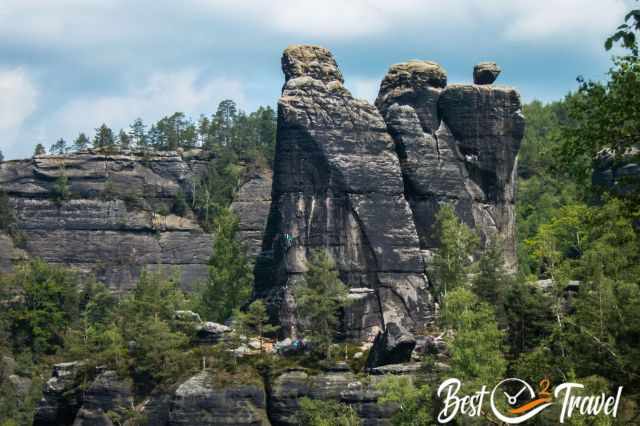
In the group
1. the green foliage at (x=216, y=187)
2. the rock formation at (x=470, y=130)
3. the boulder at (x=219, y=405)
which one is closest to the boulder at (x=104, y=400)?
the boulder at (x=219, y=405)

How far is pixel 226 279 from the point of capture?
297ft

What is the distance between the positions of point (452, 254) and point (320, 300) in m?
11.2

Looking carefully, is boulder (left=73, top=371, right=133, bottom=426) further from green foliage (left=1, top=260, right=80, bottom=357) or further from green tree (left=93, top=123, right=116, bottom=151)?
green tree (left=93, top=123, right=116, bottom=151)

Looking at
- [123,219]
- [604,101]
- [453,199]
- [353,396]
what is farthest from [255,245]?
[604,101]

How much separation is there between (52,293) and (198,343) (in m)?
32.8

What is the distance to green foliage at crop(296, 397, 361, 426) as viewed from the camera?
5900 cm

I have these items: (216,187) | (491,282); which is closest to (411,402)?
(491,282)

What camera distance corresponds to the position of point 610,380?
150 feet

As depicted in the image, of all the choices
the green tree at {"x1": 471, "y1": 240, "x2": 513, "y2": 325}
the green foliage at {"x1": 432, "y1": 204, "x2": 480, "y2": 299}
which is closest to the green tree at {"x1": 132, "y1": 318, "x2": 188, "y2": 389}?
the green foliage at {"x1": 432, "y1": 204, "x2": 480, "y2": 299}

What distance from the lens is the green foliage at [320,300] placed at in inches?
2734

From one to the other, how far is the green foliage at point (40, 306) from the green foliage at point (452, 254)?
119ft

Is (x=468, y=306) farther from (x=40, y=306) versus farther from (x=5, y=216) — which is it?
(x=5, y=216)

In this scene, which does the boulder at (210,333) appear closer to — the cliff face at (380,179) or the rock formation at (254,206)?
the cliff face at (380,179)

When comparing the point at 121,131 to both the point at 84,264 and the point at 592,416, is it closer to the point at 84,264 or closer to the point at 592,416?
the point at 84,264
